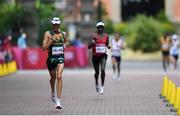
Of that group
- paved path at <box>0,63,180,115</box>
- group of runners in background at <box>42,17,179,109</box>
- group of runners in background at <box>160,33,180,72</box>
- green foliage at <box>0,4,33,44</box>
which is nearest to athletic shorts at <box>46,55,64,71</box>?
group of runners in background at <box>42,17,179,109</box>

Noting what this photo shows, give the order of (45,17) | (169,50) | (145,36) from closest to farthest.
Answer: (169,50)
(45,17)
(145,36)

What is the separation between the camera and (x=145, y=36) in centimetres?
4638

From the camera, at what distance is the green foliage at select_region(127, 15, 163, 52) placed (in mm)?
46250

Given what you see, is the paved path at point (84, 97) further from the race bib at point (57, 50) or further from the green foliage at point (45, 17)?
the green foliage at point (45, 17)

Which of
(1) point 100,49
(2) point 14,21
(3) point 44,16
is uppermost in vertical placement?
(1) point 100,49

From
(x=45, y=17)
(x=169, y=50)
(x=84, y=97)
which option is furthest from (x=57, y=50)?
(x=45, y=17)

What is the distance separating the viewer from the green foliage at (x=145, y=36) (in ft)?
152

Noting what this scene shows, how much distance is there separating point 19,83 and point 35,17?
71.1 feet

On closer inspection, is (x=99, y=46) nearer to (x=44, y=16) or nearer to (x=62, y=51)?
(x=62, y=51)

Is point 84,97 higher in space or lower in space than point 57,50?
lower

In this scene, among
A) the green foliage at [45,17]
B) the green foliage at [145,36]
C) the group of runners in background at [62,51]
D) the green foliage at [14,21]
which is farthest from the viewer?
the green foliage at [145,36]

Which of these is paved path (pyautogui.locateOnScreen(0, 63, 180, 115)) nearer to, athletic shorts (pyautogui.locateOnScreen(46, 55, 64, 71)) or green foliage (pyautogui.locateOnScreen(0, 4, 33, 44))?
athletic shorts (pyautogui.locateOnScreen(46, 55, 64, 71))

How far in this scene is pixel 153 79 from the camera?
26688 millimetres

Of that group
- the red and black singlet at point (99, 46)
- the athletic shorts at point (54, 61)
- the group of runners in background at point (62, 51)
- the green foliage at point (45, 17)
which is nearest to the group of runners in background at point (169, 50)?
the group of runners in background at point (62, 51)
